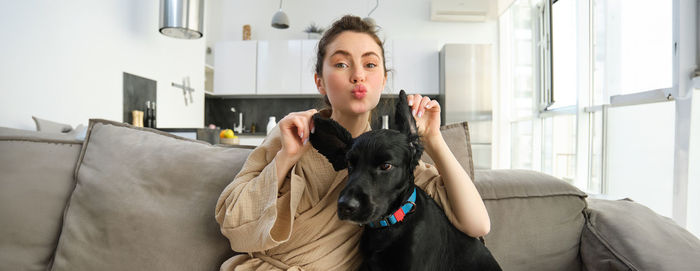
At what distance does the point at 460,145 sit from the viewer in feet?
3.92

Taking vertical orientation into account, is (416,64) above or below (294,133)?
above

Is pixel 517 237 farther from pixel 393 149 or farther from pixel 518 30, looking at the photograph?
pixel 518 30

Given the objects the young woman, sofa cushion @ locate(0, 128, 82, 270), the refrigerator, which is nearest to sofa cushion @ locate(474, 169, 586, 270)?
the young woman

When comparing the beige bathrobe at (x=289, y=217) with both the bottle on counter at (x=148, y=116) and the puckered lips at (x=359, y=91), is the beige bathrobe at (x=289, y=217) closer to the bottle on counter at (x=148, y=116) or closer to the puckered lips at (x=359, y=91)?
the puckered lips at (x=359, y=91)

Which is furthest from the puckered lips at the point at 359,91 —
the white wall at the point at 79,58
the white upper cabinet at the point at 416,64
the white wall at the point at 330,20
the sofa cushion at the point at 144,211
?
the white wall at the point at 330,20

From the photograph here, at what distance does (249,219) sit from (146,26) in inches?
142

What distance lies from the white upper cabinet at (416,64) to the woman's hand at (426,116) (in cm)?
432

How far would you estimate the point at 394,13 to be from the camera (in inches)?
222

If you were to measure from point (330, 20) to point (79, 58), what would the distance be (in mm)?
3498

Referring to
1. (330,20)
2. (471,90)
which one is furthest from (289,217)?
(330,20)

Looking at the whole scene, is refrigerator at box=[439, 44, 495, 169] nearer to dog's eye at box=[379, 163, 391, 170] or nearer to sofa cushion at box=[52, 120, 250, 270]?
sofa cushion at box=[52, 120, 250, 270]

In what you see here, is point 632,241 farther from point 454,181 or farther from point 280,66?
point 280,66

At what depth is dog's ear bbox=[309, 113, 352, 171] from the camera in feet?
2.69

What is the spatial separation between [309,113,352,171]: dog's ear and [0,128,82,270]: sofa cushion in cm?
86
